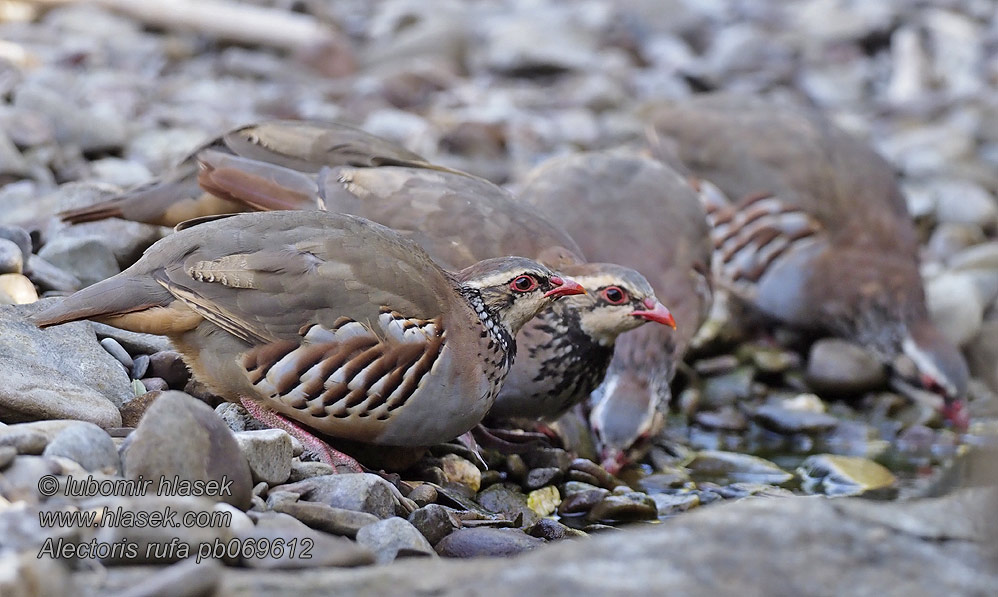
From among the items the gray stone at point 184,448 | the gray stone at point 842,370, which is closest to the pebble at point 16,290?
the gray stone at point 184,448

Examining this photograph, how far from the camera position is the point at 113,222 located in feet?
17.9

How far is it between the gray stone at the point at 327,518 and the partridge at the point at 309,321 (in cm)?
62

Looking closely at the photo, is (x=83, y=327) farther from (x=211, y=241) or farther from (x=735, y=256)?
(x=735, y=256)

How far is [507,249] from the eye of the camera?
486 cm

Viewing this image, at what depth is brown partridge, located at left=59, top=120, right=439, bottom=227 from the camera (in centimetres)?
513

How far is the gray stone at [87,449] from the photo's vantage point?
3.03m

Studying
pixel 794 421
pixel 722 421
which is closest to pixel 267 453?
pixel 722 421

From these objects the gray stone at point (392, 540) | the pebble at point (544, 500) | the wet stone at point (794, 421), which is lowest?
the wet stone at point (794, 421)

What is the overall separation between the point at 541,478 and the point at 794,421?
200 cm

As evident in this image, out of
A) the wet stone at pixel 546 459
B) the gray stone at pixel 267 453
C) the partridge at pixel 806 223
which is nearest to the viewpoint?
the gray stone at pixel 267 453

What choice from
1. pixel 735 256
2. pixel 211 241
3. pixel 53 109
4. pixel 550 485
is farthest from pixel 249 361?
pixel 735 256

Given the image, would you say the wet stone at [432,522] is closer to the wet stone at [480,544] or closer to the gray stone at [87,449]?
the wet stone at [480,544]

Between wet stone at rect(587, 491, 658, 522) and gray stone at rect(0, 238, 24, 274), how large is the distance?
234 centimetres

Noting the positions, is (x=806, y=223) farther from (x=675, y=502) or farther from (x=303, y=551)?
(x=303, y=551)
